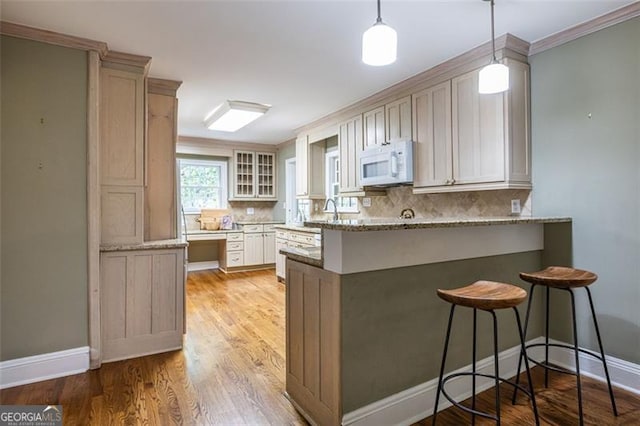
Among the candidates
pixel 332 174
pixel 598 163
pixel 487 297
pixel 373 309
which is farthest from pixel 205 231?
pixel 598 163

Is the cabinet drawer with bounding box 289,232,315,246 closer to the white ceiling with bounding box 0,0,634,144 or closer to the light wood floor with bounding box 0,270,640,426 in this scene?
the light wood floor with bounding box 0,270,640,426

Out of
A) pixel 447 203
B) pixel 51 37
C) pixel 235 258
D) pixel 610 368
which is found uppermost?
pixel 51 37

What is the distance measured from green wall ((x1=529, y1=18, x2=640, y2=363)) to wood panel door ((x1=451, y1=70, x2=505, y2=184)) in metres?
0.31

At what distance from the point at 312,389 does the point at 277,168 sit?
5.46 meters

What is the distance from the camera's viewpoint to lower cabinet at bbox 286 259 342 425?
171cm

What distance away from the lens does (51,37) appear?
7.93 ft

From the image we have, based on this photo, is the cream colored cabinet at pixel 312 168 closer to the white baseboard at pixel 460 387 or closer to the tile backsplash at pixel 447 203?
the tile backsplash at pixel 447 203

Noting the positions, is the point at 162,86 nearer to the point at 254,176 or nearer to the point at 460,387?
the point at 254,176

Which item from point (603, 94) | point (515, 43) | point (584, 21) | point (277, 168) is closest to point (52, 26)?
point (515, 43)

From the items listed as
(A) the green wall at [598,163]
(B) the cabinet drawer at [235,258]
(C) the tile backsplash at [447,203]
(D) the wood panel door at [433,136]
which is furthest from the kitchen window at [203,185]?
(A) the green wall at [598,163]

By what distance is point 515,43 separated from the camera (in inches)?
103

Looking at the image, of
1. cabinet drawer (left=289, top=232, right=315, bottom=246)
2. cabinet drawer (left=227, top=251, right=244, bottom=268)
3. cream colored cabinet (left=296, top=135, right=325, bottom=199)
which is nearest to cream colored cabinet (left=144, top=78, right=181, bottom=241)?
cabinet drawer (left=289, top=232, right=315, bottom=246)

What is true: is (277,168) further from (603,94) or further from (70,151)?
(603,94)

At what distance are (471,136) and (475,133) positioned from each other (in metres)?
0.04
